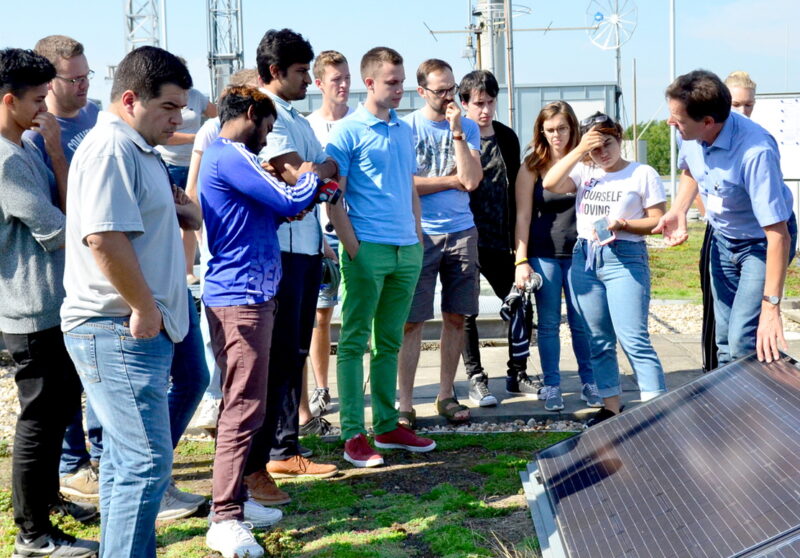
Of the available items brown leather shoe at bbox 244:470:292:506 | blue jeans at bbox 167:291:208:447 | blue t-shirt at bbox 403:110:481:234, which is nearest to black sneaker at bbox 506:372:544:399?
blue t-shirt at bbox 403:110:481:234

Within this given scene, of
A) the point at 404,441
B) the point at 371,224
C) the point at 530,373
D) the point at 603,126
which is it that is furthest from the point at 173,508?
the point at 530,373

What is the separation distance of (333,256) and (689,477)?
123 inches

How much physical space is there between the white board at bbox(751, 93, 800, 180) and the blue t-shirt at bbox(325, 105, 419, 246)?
10568 mm

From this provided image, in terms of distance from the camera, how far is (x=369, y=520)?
446 centimetres

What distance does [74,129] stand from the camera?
16.2ft

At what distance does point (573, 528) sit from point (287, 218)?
6.11 feet

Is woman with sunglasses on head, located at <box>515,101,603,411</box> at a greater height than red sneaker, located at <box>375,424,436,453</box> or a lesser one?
greater

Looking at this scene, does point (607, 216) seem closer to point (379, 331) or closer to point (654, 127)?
point (379, 331)

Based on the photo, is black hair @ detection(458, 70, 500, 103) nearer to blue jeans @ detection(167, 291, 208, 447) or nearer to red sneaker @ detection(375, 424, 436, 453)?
red sneaker @ detection(375, 424, 436, 453)

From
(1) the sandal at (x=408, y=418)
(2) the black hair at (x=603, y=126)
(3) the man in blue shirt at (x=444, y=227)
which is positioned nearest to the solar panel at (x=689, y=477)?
(1) the sandal at (x=408, y=418)

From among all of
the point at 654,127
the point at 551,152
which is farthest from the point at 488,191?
the point at 654,127

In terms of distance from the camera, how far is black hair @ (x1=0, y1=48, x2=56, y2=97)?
12.6ft

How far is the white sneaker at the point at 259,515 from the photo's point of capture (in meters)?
4.40

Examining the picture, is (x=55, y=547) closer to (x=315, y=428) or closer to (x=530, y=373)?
(x=315, y=428)
